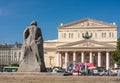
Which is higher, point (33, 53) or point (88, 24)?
point (88, 24)

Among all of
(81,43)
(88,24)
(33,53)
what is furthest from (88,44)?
(33,53)

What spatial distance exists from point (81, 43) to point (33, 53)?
86128mm

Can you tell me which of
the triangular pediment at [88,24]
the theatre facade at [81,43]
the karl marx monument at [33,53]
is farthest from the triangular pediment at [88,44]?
the karl marx monument at [33,53]

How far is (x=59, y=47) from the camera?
361 feet

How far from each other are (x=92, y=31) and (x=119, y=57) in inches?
1934

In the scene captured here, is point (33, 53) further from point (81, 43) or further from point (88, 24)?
point (88, 24)

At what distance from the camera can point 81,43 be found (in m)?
109

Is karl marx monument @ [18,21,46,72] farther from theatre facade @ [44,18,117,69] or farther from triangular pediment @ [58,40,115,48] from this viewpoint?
theatre facade @ [44,18,117,69]

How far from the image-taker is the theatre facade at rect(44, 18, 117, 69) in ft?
359

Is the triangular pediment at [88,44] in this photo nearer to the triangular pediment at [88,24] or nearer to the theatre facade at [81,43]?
the theatre facade at [81,43]

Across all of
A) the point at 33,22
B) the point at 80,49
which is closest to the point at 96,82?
the point at 33,22

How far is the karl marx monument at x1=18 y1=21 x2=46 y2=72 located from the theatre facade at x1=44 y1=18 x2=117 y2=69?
3350 inches

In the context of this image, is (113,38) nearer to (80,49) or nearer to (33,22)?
(80,49)

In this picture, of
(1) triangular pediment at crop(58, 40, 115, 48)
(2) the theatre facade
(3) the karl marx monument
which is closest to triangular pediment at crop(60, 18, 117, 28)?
(2) the theatre facade
